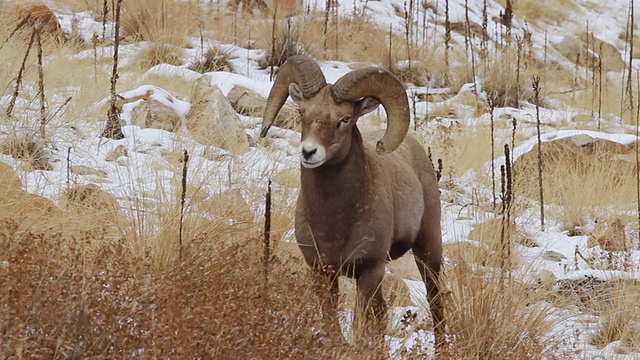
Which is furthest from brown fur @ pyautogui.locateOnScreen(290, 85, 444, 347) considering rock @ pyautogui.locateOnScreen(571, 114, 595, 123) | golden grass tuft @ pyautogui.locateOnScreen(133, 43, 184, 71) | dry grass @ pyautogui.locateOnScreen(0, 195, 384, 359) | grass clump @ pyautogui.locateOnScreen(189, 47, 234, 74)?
rock @ pyautogui.locateOnScreen(571, 114, 595, 123)

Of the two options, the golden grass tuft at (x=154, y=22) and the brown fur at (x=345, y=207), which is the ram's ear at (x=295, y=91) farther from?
the golden grass tuft at (x=154, y=22)

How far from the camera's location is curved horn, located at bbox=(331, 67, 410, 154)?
4410 mm

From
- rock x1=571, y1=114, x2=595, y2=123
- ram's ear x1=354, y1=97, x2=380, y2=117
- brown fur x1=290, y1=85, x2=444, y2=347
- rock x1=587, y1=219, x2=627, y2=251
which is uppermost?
ram's ear x1=354, y1=97, x2=380, y2=117

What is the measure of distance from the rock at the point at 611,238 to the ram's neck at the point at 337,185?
9.84 feet

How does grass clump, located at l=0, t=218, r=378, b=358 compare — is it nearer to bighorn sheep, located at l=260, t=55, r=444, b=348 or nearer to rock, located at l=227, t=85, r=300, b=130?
bighorn sheep, located at l=260, t=55, r=444, b=348

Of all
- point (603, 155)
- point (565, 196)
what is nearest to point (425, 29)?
point (603, 155)

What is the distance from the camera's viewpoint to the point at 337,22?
41.9ft

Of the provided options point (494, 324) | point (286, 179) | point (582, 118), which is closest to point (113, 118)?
point (286, 179)

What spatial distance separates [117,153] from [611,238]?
3.68 meters

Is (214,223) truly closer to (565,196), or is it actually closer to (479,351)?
(479,351)

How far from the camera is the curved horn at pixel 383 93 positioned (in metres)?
4.41

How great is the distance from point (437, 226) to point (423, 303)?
0.42 m

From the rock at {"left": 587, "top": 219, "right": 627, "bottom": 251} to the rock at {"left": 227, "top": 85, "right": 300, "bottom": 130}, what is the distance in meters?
2.99

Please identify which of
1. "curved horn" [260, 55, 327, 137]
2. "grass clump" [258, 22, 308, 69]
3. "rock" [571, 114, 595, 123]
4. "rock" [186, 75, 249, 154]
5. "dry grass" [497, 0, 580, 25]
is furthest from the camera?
"dry grass" [497, 0, 580, 25]
